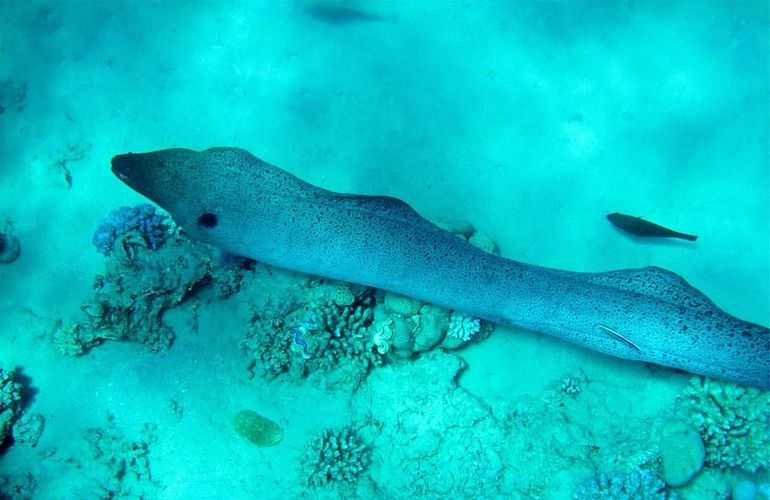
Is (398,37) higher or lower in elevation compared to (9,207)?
higher

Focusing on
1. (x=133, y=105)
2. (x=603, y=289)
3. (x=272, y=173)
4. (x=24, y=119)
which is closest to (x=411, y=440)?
(x=603, y=289)

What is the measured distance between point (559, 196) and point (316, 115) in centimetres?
331

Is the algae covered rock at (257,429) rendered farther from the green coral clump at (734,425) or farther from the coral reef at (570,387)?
the green coral clump at (734,425)

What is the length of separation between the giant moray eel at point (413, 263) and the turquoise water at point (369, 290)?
0.74 meters

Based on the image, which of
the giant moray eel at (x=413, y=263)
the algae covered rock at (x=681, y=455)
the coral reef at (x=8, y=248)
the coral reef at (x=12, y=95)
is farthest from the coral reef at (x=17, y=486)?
the algae covered rock at (x=681, y=455)

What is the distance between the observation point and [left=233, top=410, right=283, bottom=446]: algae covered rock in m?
4.86

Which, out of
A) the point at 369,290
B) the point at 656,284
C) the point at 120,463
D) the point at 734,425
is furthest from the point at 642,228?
the point at 120,463

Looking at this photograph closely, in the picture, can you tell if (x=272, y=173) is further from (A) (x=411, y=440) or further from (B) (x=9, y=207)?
(B) (x=9, y=207)

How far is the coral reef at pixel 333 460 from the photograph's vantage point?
4.62 meters

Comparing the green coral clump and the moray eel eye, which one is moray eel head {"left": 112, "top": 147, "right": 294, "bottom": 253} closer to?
the moray eel eye

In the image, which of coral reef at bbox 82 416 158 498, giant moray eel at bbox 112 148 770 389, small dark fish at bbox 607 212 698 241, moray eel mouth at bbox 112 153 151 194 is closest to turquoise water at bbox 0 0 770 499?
coral reef at bbox 82 416 158 498

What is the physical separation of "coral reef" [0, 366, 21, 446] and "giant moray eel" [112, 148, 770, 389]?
2.91 meters

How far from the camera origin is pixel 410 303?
480 cm

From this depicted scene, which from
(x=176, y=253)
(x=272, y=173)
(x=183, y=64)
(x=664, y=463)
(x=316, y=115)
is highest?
(x=183, y=64)
